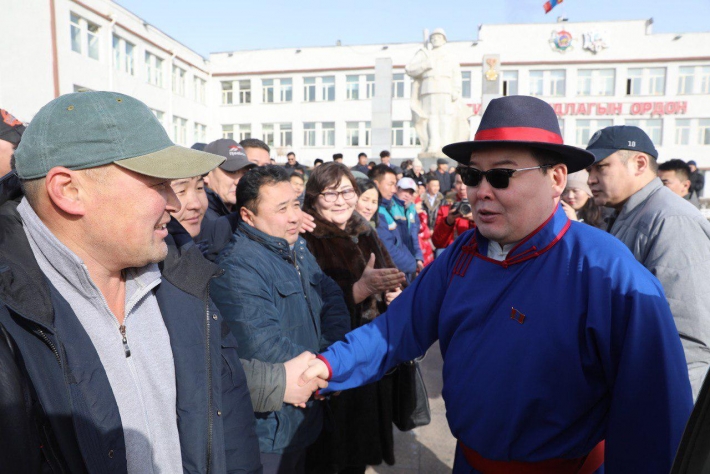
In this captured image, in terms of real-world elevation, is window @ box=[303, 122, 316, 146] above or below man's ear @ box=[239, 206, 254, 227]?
above

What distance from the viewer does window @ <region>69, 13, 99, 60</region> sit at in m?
23.7

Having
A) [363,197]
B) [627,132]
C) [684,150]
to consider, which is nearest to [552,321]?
[627,132]

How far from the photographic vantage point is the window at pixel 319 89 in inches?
1511

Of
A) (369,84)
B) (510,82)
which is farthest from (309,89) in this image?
(510,82)

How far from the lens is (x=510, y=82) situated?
120ft

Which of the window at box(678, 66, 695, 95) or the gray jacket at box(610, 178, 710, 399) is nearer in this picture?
the gray jacket at box(610, 178, 710, 399)

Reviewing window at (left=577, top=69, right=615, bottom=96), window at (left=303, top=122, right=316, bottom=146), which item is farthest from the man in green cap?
window at (left=577, top=69, right=615, bottom=96)

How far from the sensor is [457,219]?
19.8 ft

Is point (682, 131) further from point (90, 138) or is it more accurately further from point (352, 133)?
point (90, 138)

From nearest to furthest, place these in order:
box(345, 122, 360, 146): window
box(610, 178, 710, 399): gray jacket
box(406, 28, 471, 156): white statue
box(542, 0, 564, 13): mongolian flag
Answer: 1. box(610, 178, 710, 399): gray jacket
2. box(542, 0, 564, 13): mongolian flag
3. box(406, 28, 471, 156): white statue
4. box(345, 122, 360, 146): window

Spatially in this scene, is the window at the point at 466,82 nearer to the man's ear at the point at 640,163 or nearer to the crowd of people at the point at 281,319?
the man's ear at the point at 640,163

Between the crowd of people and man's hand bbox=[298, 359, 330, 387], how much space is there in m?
0.01

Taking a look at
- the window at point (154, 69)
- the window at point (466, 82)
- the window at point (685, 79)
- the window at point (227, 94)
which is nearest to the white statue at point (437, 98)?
the window at point (466, 82)

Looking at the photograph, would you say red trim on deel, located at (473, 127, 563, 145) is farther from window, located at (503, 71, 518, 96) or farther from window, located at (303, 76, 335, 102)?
window, located at (303, 76, 335, 102)
